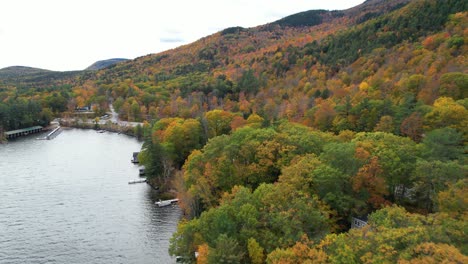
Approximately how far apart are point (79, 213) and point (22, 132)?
68.1m

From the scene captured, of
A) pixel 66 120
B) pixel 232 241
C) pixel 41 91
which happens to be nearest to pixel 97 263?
pixel 232 241

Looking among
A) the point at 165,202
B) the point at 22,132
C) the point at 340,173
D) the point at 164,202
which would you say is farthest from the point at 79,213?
the point at 22,132

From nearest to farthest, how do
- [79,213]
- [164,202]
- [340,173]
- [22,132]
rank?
[340,173]
[79,213]
[164,202]
[22,132]

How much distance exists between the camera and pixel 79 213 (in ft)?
145

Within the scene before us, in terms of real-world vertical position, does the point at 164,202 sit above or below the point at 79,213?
below

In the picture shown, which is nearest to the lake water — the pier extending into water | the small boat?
the small boat

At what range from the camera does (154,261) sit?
33.2 m

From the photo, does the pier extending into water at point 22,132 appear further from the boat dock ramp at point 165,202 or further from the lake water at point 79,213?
the boat dock ramp at point 165,202

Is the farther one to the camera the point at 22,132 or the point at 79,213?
the point at 22,132

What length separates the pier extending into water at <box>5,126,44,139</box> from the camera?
308ft

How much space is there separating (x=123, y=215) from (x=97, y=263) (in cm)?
1024

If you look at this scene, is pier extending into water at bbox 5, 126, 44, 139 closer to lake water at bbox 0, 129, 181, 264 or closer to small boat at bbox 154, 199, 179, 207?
lake water at bbox 0, 129, 181, 264

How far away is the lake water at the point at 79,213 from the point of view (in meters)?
35.1

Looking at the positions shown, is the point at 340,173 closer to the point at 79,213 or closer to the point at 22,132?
the point at 79,213
